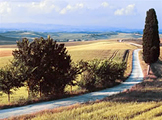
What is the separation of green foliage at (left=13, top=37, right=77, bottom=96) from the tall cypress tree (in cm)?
2079

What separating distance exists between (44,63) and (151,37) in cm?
2288

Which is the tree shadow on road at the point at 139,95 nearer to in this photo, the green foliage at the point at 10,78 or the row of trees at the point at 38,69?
the row of trees at the point at 38,69

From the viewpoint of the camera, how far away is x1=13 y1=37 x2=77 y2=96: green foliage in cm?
1750

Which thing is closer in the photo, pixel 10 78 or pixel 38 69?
pixel 10 78

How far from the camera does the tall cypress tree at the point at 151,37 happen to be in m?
34.8

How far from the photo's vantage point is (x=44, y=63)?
17562 millimetres

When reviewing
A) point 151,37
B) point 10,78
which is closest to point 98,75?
point 10,78

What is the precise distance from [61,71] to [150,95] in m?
7.54

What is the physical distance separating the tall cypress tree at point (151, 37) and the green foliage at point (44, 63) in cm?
2079

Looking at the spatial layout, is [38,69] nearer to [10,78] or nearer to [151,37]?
[10,78]

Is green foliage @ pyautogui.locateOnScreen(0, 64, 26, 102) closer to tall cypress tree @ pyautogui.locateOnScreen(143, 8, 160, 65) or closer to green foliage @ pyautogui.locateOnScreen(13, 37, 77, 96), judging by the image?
green foliage @ pyautogui.locateOnScreen(13, 37, 77, 96)

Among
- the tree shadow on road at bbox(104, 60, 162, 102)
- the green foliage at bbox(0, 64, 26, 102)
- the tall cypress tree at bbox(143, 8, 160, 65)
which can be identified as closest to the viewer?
A: the tree shadow on road at bbox(104, 60, 162, 102)

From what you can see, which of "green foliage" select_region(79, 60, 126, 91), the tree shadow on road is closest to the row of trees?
"green foliage" select_region(79, 60, 126, 91)

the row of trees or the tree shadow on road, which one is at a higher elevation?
the row of trees
